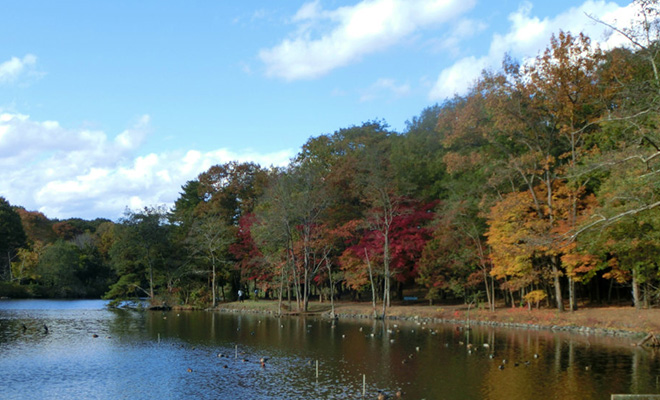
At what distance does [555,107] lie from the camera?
3681cm

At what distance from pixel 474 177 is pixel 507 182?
3.57 meters

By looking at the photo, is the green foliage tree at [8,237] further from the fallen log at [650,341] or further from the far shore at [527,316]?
the fallen log at [650,341]

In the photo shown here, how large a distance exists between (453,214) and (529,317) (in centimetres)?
975

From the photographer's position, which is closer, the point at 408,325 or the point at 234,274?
the point at 408,325

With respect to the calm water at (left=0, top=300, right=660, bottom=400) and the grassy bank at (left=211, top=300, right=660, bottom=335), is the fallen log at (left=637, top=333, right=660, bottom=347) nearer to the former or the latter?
the calm water at (left=0, top=300, right=660, bottom=400)

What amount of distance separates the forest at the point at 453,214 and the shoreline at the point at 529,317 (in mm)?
1372

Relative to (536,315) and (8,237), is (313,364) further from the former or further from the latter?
(8,237)

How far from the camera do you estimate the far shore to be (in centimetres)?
3200

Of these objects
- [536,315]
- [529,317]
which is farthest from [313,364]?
[536,315]

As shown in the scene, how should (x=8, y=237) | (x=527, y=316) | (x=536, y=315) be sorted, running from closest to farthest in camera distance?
(x=536, y=315), (x=527, y=316), (x=8, y=237)

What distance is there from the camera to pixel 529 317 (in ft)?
125

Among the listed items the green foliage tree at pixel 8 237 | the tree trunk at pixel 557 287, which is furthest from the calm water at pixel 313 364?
the green foliage tree at pixel 8 237

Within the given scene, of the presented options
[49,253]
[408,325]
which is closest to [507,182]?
[408,325]

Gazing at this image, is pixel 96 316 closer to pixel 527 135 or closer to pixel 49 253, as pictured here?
pixel 49 253
